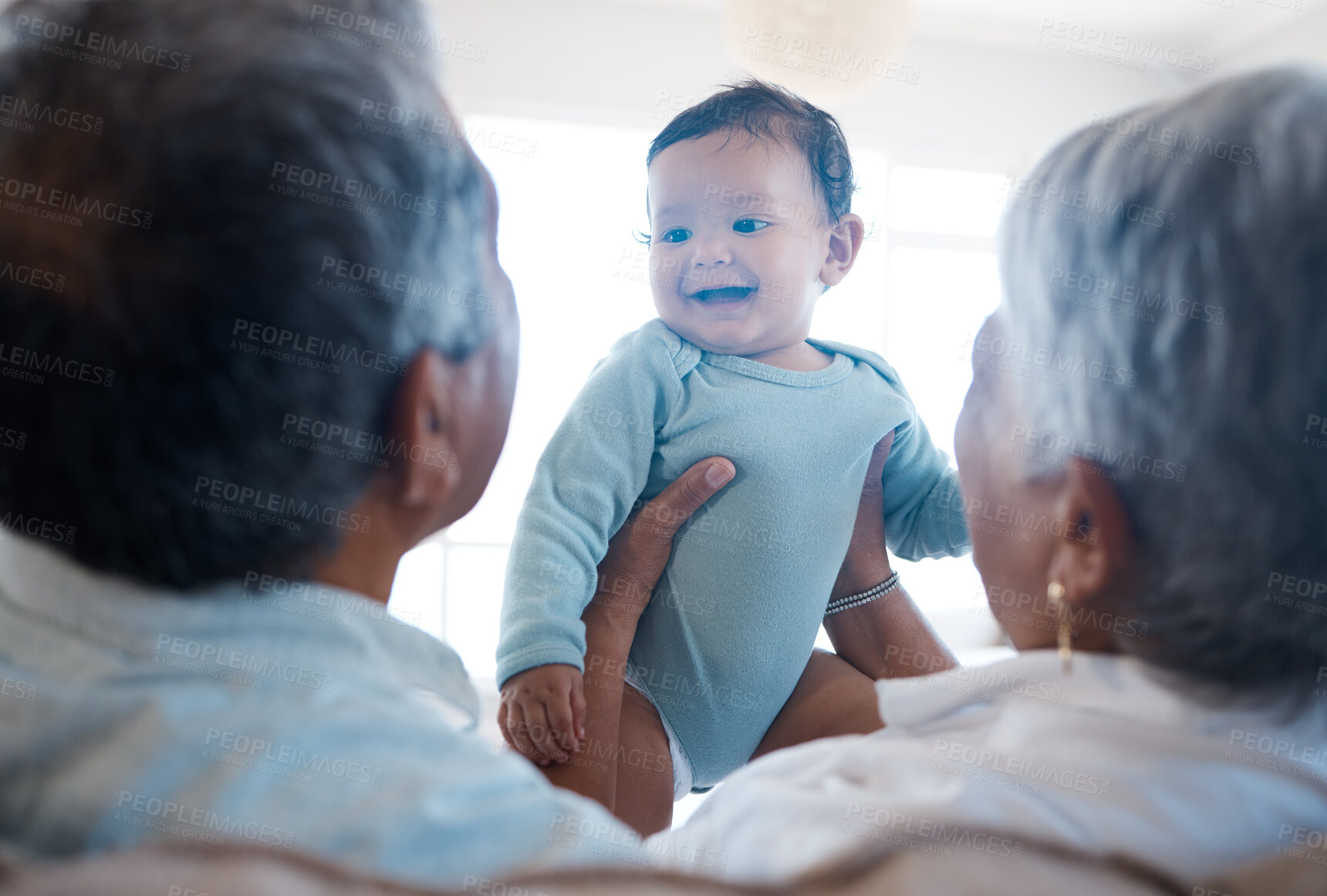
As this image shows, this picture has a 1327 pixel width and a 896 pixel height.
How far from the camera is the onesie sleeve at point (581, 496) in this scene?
88 cm

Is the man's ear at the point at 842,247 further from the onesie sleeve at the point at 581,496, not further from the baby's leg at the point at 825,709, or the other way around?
the baby's leg at the point at 825,709

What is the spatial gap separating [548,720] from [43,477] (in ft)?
1.74

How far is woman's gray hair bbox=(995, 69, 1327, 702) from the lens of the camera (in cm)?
47

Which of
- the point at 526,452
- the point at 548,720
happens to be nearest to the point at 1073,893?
the point at 548,720

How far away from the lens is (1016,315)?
0.60m

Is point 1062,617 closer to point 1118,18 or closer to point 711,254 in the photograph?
point 711,254

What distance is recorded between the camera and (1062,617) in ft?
Answer: 1.90

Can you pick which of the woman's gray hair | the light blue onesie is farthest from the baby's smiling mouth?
the woman's gray hair

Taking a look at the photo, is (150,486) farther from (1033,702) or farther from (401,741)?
(1033,702)

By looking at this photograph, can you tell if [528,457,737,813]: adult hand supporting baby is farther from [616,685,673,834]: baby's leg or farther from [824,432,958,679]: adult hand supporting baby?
[824,432,958,679]: adult hand supporting baby

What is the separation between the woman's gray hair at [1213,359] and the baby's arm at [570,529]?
0.54 metres

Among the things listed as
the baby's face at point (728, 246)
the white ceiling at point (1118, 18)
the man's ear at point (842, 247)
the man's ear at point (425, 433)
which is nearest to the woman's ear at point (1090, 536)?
the man's ear at point (425, 433)

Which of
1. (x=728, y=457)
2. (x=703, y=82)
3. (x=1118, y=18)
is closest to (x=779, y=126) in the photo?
(x=728, y=457)

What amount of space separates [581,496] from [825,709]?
400mm
